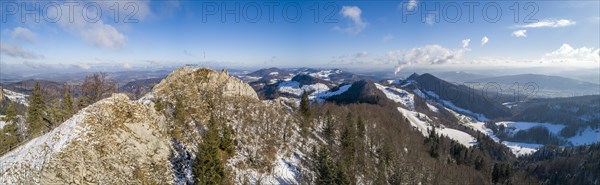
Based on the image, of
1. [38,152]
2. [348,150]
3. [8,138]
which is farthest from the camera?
[348,150]

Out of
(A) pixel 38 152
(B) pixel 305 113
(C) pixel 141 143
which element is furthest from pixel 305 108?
(A) pixel 38 152

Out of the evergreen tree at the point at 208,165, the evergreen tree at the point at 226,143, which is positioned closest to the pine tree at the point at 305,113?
the evergreen tree at the point at 226,143

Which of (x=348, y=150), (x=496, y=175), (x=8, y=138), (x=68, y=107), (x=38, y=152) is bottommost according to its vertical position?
(x=496, y=175)

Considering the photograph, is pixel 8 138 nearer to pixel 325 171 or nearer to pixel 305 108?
pixel 325 171

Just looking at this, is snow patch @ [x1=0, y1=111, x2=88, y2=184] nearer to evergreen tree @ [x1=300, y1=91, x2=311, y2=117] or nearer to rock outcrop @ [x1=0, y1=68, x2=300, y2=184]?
rock outcrop @ [x1=0, y1=68, x2=300, y2=184]

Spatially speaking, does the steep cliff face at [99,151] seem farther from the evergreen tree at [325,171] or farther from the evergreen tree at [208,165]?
the evergreen tree at [325,171]
